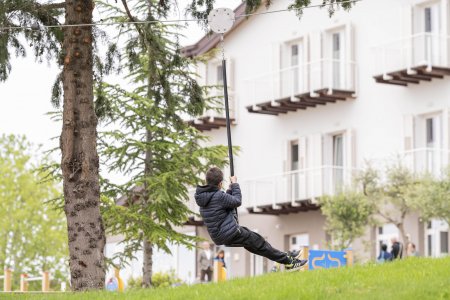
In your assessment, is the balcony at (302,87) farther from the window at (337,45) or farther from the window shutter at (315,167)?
the window shutter at (315,167)

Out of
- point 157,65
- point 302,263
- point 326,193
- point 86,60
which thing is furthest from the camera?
point 326,193

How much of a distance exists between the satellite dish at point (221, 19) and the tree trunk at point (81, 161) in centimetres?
391

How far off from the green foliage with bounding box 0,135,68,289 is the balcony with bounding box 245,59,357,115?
24.3m

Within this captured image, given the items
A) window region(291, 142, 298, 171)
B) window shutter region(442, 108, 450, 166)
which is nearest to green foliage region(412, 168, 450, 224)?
window shutter region(442, 108, 450, 166)

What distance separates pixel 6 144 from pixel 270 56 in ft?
89.3

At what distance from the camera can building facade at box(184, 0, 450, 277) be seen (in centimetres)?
4922

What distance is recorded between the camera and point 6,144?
80.8 m

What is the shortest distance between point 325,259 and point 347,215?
1394 centimetres

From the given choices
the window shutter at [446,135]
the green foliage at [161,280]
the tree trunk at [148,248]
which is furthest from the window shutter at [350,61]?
the tree trunk at [148,248]

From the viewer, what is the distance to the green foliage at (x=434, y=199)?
4591 cm

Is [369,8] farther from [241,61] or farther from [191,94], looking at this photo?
[191,94]

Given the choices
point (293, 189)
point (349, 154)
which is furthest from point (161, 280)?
point (349, 154)

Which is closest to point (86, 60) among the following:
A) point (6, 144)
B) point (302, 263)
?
point (302, 263)

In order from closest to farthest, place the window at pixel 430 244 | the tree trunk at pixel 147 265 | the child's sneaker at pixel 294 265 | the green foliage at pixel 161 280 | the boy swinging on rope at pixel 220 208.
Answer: the boy swinging on rope at pixel 220 208 < the child's sneaker at pixel 294 265 < the tree trunk at pixel 147 265 < the window at pixel 430 244 < the green foliage at pixel 161 280
